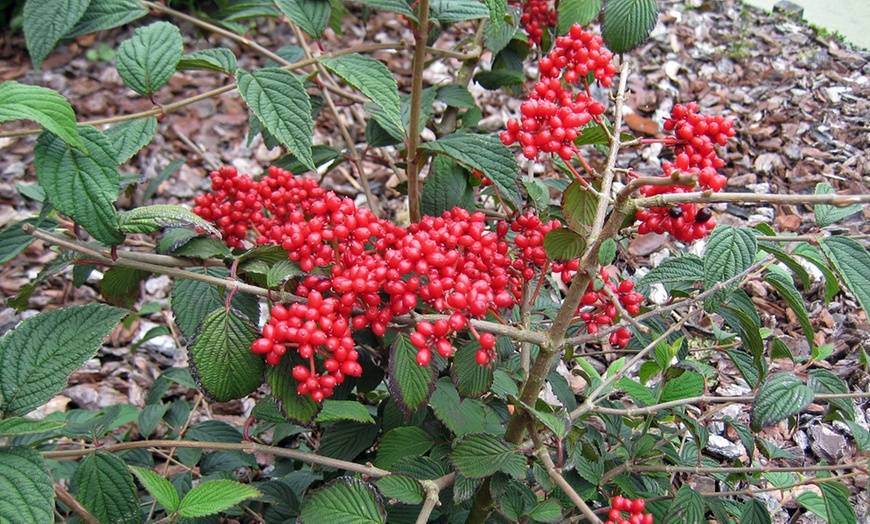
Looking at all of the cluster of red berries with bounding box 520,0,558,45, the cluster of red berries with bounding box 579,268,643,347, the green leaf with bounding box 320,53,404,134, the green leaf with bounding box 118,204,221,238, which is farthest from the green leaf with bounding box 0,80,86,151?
the cluster of red berries with bounding box 520,0,558,45

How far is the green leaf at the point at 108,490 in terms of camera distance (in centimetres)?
139

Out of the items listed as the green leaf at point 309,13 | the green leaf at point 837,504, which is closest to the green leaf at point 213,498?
the green leaf at point 309,13

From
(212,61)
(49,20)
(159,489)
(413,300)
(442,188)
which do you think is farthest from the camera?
(442,188)

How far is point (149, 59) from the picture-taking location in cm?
160

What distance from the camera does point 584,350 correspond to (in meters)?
2.67

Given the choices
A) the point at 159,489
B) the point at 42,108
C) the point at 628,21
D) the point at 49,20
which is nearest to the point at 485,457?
the point at 159,489

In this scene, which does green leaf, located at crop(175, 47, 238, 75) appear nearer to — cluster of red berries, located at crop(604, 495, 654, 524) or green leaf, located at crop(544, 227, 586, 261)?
green leaf, located at crop(544, 227, 586, 261)

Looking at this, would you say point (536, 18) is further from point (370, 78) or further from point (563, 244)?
point (563, 244)

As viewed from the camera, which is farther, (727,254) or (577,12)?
(577,12)

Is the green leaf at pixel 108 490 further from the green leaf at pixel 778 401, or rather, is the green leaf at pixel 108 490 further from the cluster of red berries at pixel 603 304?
the green leaf at pixel 778 401

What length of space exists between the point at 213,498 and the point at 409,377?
499 mm

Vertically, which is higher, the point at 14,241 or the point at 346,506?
the point at 14,241

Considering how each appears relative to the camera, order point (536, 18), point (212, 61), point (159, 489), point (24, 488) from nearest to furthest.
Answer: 1. point (24, 488)
2. point (159, 489)
3. point (212, 61)
4. point (536, 18)

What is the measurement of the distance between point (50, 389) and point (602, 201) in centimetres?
117
